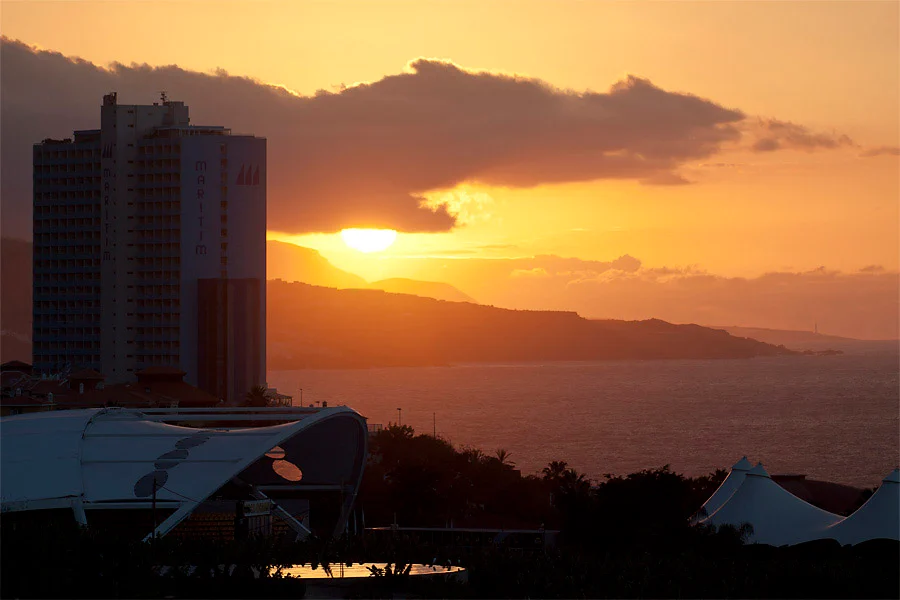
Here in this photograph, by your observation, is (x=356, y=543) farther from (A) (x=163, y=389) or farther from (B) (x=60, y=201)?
(B) (x=60, y=201)

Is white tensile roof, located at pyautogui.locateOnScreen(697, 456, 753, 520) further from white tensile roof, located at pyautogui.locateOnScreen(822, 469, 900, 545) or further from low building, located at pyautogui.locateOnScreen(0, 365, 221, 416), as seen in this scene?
low building, located at pyautogui.locateOnScreen(0, 365, 221, 416)

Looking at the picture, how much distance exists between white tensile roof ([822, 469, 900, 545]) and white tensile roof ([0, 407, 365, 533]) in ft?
92.2

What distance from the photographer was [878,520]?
58406 mm

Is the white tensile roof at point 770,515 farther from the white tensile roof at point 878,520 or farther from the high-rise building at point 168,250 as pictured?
the high-rise building at point 168,250

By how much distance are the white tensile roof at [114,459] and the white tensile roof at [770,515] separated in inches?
917

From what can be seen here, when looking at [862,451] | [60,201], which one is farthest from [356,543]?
[862,451]

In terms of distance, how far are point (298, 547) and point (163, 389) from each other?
3557 inches

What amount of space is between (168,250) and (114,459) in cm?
11451

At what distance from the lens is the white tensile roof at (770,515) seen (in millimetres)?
63594

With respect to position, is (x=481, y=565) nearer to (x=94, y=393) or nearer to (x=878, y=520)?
(x=878, y=520)

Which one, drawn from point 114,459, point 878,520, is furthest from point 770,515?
point 114,459

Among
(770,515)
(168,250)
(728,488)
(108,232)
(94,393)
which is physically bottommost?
(770,515)

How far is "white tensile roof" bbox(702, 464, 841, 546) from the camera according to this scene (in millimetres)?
63594

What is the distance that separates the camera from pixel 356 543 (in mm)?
48312
